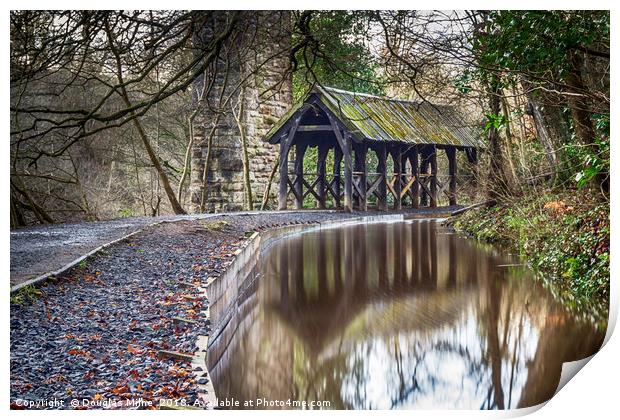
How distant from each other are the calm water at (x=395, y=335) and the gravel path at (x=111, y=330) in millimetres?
355

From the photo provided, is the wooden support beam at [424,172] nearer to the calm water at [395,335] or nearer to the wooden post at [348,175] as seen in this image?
the wooden post at [348,175]

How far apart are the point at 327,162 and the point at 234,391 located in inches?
372

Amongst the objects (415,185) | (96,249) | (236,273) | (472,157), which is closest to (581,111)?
(236,273)

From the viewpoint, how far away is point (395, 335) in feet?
19.0

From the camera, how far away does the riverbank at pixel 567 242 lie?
5.84 meters

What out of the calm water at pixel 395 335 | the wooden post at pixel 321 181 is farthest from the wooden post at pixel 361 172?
the calm water at pixel 395 335

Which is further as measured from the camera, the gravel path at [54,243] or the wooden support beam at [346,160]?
the wooden support beam at [346,160]

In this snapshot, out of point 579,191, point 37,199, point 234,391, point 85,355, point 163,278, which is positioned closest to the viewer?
point 85,355

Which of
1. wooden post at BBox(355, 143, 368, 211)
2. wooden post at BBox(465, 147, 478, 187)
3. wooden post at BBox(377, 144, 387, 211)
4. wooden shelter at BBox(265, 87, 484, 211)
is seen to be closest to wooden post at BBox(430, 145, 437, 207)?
wooden shelter at BBox(265, 87, 484, 211)

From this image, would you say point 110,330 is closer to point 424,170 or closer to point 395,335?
point 395,335

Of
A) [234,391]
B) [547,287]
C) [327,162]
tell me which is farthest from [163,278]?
[327,162]

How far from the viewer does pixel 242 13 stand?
514 centimetres

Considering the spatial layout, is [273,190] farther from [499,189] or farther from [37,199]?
[37,199]

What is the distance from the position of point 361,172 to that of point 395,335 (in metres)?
7.60
